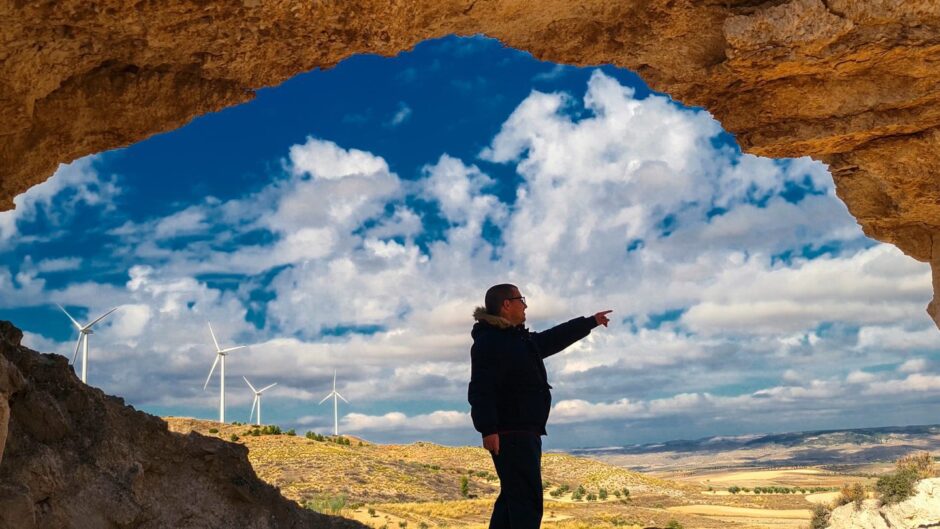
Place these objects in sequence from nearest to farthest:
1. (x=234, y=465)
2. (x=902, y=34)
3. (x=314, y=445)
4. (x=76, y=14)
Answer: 1. (x=76, y=14)
2. (x=902, y=34)
3. (x=234, y=465)
4. (x=314, y=445)

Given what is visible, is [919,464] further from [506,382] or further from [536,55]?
[506,382]

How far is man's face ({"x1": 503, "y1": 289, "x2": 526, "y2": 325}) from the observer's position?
729cm

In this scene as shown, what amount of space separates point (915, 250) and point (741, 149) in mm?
3654

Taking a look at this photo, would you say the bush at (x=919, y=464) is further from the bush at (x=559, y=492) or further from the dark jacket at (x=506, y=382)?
the bush at (x=559, y=492)

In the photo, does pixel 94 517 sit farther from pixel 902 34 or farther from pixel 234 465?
pixel 902 34

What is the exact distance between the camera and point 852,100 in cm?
878

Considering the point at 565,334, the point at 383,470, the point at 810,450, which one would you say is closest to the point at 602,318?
the point at 565,334

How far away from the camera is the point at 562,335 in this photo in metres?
7.71

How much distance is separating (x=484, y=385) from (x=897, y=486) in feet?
51.8

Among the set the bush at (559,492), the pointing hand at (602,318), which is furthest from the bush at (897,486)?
the bush at (559,492)

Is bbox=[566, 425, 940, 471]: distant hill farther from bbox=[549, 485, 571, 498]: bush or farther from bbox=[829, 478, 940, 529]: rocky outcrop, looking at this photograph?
bbox=[829, 478, 940, 529]: rocky outcrop

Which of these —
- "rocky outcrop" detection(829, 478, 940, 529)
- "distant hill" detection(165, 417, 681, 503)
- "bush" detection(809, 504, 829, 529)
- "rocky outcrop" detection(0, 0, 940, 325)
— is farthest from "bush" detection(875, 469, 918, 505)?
"distant hill" detection(165, 417, 681, 503)

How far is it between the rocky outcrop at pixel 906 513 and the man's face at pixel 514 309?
43.5 ft

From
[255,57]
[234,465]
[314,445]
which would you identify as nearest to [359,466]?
[314,445]
